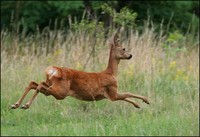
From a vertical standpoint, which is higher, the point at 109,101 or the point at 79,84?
the point at 79,84

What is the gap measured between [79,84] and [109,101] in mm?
4166

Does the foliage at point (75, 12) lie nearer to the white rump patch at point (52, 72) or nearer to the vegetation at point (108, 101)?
the vegetation at point (108, 101)

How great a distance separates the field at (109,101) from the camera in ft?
23.7

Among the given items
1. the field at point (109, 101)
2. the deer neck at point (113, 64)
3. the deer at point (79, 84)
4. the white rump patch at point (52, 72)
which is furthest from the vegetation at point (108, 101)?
the white rump patch at point (52, 72)

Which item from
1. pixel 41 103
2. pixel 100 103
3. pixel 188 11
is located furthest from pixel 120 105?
pixel 188 11

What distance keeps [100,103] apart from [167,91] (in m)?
1.34

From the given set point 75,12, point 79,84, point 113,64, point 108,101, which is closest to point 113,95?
point 113,64

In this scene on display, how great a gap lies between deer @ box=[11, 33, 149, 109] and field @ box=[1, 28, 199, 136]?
1679 millimetres

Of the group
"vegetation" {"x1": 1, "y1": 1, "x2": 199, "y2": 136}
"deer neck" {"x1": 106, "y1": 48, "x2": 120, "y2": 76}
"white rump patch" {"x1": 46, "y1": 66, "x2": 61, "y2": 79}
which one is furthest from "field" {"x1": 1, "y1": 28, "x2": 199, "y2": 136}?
"white rump patch" {"x1": 46, "y1": 66, "x2": 61, "y2": 79}

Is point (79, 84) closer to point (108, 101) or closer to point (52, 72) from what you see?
point (52, 72)

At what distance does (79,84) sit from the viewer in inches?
164

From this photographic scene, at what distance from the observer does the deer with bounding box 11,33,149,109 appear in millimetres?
3986

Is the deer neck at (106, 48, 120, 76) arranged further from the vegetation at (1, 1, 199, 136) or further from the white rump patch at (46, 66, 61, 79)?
the vegetation at (1, 1, 199, 136)

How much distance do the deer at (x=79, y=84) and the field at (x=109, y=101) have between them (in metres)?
1.68
